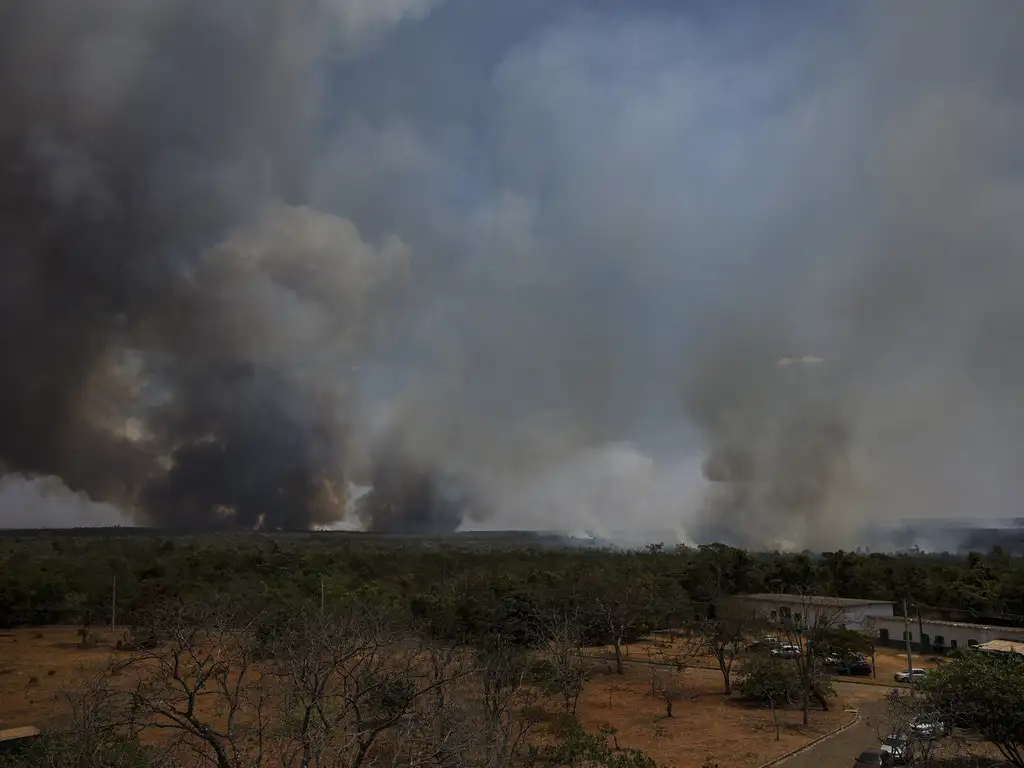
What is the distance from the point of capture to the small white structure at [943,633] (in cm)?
4875

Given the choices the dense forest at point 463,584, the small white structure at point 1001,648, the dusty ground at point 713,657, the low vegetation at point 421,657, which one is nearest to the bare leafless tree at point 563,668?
the low vegetation at point 421,657

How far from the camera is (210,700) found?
34719mm

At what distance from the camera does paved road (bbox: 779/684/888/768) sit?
2503 cm

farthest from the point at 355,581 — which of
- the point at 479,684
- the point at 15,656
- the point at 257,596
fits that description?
the point at 479,684

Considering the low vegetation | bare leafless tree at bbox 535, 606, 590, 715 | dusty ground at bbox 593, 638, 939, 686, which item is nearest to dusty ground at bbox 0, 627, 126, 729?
the low vegetation

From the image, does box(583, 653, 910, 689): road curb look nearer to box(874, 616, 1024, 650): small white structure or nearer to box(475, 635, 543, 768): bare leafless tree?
box(874, 616, 1024, 650): small white structure

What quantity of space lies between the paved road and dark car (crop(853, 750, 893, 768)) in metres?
0.74

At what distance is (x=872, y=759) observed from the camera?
2328 centimetres

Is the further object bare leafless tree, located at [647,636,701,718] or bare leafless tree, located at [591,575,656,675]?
bare leafless tree, located at [591,575,656,675]

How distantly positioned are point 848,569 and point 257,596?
5873cm

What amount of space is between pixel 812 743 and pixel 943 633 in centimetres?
3086

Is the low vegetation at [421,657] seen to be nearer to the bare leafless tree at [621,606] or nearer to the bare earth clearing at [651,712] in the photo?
the bare leafless tree at [621,606]

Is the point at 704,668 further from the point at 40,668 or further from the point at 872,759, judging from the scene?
the point at 40,668

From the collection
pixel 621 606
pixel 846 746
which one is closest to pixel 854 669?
pixel 621 606
